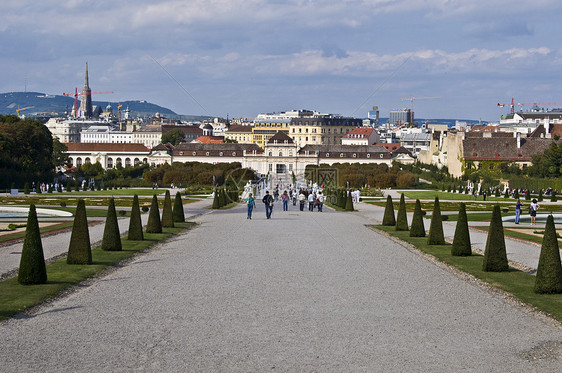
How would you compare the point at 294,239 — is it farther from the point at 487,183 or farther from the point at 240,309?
the point at 487,183

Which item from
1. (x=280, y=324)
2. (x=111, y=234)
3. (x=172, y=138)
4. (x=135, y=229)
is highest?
(x=172, y=138)

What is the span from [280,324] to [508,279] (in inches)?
258

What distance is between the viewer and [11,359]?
30.7 feet

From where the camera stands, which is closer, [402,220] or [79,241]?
[79,241]

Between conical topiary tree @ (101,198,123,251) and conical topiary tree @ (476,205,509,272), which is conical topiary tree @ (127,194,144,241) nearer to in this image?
conical topiary tree @ (101,198,123,251)

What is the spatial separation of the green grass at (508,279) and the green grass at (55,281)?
26.5 feet

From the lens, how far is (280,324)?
1122 centimetres

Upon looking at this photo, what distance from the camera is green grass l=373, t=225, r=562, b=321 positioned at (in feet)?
42.8

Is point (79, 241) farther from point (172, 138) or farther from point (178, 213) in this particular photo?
point (172, 138)

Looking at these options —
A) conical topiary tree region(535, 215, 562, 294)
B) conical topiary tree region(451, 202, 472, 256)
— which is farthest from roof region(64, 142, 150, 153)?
conical topiary tree region(535, 215, 562, 294)

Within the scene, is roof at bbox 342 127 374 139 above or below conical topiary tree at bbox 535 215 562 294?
above

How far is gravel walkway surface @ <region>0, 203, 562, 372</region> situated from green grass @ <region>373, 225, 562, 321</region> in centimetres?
43

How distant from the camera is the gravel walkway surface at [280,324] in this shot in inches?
371

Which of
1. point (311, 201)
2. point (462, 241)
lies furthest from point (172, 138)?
point (462, 241)
